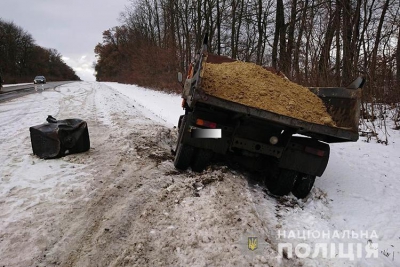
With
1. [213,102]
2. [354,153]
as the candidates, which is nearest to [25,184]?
[213,102]

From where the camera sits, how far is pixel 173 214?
10.8 ft

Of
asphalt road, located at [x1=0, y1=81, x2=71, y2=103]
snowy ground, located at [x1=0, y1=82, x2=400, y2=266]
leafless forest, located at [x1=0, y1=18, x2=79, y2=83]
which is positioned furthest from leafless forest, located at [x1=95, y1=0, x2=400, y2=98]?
leafless forest, located at [x1=0, y1=18, x2=79, y2=83]

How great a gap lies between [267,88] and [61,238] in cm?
335

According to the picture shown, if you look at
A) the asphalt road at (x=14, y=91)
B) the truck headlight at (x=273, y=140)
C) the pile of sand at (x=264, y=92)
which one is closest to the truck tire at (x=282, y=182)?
the truck headlight at (x=273, y=140)

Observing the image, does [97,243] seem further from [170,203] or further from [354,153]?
[354,153]

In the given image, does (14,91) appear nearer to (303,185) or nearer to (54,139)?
(54,139)

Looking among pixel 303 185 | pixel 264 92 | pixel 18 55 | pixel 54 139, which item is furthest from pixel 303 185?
pixel 18 55

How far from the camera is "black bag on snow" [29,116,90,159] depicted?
493cm

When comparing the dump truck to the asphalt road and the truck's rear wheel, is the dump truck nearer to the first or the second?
the truck's rear wheel

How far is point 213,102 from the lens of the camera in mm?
3461

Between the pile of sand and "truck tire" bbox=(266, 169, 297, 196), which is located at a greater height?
the pile of sand
